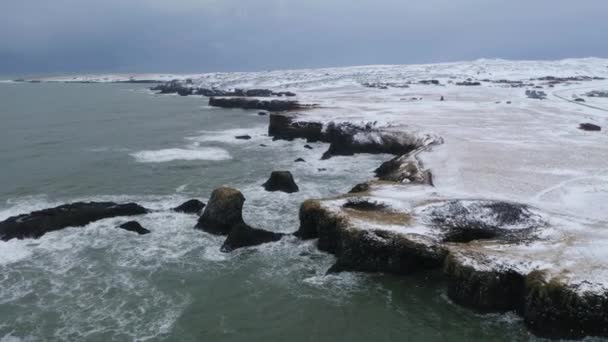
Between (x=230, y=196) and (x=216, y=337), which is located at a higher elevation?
(x=230, y=196)

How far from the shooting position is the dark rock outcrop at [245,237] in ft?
79.3

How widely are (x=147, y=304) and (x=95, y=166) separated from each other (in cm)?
2773

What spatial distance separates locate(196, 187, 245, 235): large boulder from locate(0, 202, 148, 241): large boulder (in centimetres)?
527

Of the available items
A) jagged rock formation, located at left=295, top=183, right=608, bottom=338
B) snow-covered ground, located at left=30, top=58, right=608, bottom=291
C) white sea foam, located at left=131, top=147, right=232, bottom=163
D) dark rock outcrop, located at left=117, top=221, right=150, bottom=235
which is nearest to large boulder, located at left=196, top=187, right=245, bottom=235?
dark rock outcrop, located at left=117, top=221, right=150, bottom=235

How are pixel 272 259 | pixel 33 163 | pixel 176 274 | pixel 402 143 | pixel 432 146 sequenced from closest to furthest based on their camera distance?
pixel 176 274
pixel 272 259
pixel 432 146
pixel 33 163
pixel 402 143

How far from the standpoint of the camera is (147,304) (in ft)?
62.6

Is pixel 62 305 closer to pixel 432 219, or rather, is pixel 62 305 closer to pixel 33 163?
pixel 432 219

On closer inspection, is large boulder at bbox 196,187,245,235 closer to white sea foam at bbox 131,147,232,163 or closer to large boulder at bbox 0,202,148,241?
large boulder at bbox 0,202,148,241

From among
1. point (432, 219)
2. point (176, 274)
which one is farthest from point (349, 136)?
point (176, 274)

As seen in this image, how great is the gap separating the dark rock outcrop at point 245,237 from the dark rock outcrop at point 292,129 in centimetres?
3239

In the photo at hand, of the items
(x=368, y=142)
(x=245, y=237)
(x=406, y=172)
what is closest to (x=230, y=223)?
(x=245, y=237)

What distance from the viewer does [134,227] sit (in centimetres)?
2641

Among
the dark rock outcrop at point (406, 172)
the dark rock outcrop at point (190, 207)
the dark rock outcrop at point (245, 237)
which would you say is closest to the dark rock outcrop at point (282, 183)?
the dark rock outcrop at point (190, 207)

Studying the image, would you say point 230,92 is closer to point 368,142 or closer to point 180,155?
point 180,155
